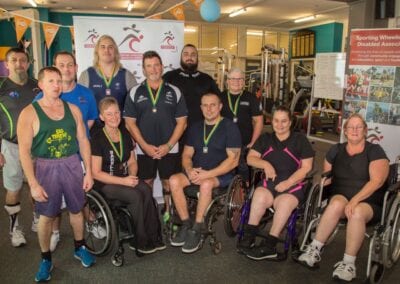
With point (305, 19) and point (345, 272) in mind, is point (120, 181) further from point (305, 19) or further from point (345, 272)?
point (305, 19)

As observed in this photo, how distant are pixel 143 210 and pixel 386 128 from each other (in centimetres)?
313

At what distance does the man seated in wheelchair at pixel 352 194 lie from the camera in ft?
7.17

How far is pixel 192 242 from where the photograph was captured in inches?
98.3

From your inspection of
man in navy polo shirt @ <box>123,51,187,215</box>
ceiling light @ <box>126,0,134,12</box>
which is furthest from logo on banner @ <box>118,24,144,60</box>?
ceiling light @ <box>126,0,134,12</box>

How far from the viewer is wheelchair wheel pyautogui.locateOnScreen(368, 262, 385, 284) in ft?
7.04

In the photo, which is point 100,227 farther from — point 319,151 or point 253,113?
point 319,151

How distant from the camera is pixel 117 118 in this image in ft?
8.04

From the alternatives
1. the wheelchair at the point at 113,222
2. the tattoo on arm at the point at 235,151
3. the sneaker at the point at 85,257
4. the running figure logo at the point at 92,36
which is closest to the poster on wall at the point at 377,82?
the tattoo on arm at the point at 235,151

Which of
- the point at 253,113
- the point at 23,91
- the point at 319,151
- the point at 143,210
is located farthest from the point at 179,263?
the point at 319,151

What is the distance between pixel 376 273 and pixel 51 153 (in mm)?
2048

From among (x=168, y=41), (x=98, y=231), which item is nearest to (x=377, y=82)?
(x=168, y=41)

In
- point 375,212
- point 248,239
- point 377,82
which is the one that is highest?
point 377,82

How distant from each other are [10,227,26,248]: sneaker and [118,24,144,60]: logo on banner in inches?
75.1

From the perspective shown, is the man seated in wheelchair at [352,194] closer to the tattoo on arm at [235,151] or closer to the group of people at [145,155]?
the group of people at [145,155]
